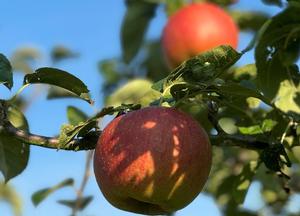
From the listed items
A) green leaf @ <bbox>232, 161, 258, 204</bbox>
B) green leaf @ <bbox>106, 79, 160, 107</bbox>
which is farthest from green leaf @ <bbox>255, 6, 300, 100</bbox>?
green leaf @ <bbox>106, 79, 160, 107</bbox>

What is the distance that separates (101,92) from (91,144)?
241cm

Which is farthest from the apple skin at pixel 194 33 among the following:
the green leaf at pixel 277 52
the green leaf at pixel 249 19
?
the green leaf at pixel 277 52

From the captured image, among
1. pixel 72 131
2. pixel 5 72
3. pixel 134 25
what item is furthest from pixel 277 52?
pixel 134 25

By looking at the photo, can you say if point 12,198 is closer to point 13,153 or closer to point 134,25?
point 134,25

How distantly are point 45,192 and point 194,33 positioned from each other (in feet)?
3.53

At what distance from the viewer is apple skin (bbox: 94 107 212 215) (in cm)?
126

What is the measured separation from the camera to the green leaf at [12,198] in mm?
3959

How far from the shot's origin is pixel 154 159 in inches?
49.5

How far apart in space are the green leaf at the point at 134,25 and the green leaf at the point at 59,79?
1932 mm

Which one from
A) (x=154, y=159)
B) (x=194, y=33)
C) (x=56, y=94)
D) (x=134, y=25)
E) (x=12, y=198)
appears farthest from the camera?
(x=12, y=198)

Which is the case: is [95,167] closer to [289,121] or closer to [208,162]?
[208,162]

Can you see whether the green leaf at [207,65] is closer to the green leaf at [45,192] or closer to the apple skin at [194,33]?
the green leaf at [45,192]

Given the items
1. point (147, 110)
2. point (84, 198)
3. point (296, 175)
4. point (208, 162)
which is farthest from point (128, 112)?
point (296, 175)

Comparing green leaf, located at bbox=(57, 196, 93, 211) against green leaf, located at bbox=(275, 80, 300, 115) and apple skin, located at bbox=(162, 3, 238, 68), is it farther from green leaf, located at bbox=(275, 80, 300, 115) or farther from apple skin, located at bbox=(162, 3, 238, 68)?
green leaf, located at bbox=(275, 80, 300, 115)
